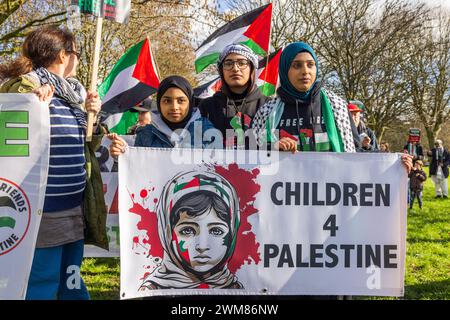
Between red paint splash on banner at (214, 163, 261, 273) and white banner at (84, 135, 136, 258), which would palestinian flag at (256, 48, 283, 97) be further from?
red paint splash on banner at (214, 163, 261, 273)

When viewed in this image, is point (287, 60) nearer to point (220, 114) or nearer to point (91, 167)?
point (220, 114)

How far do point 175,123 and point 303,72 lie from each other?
1.01 m

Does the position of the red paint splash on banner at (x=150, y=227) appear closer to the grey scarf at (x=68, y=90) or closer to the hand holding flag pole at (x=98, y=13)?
the hand holding flag pole at (x=98, y=13)

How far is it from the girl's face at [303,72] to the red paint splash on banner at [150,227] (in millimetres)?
1311

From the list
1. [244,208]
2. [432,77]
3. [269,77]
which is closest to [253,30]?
[269,77]

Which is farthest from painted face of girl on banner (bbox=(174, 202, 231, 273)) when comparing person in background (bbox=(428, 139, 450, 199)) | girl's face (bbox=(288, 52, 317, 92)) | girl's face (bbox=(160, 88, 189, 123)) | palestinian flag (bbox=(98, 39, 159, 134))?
person in background (bbox=(428, 139, 450, 199))

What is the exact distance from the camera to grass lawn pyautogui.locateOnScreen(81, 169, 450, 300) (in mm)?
4785

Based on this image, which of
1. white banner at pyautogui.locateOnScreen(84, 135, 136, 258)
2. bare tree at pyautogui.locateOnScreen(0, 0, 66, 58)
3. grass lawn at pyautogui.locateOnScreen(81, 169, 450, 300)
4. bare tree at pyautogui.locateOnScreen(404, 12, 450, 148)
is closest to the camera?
grass lawn at pyautogui.locateOnScreen(81, 169, 450, 300)

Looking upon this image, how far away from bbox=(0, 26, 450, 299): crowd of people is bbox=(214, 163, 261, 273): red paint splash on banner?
0.83 ft

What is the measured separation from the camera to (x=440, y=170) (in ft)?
48.9

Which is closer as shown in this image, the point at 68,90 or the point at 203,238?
the point at 68,90

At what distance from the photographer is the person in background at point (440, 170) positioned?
580 inches

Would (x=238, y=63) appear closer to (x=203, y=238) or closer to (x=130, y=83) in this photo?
(x=203, y=238)

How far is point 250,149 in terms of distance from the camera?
3441 mm
